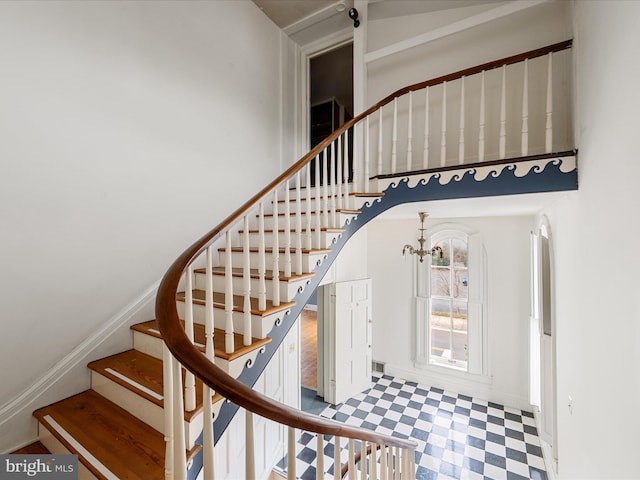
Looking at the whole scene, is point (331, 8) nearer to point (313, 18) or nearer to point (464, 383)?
point (313, 18)

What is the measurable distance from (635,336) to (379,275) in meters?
3.57

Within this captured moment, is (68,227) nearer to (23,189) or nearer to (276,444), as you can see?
(23,189)

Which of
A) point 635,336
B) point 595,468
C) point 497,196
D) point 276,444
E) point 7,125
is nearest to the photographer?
point 635,336

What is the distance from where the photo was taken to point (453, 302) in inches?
165

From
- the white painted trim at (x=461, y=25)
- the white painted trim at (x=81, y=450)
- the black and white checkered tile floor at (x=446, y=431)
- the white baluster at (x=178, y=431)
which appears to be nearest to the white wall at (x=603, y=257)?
the white painted trim at (x=461, y=25)

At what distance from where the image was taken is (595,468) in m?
1.48

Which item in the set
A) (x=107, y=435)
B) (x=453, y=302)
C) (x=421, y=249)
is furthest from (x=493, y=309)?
(x=107, y=435)

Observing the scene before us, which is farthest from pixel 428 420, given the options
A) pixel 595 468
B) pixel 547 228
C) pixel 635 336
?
pixel 635 336

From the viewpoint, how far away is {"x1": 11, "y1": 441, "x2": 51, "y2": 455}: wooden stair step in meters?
1.60

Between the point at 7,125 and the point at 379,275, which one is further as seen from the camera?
A: the point at 379,275

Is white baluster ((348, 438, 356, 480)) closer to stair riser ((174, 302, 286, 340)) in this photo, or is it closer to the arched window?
stair riser ((174, 302, 286, 340))

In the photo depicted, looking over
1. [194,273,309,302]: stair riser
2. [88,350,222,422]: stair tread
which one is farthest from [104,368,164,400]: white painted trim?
[194,273,309,302]: stair riser

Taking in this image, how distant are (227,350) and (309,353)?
4644mm

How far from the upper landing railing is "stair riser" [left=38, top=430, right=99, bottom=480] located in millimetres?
486
